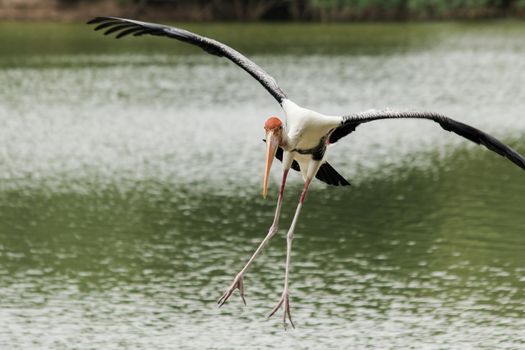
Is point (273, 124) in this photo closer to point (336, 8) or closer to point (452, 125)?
point (452, 125)

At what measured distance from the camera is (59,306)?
18.3 m

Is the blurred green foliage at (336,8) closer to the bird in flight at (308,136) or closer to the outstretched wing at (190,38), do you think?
the outstretched wing at (190,38)

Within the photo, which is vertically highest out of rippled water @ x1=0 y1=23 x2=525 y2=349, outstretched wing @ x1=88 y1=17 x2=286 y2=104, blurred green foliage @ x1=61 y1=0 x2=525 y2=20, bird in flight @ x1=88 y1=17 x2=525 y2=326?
blurred green foliage @ x1=61 y1=0 x2=525 y2=20

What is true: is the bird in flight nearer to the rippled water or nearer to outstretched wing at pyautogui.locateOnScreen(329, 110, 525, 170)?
outstretched wing at pyautogui.locateOnScreen(329, 110, 525, 170)

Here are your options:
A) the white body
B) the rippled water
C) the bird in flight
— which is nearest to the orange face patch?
the bird in flight

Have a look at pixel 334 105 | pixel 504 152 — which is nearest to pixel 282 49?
pixel 334 105

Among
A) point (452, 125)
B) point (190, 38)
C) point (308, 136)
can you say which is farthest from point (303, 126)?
point (190, 38)

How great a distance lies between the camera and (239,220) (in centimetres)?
2411

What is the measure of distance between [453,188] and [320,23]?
188 feet

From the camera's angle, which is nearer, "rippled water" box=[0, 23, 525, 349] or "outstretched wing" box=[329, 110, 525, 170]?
"outstretched wing" box=[329, 110, 525, 170]

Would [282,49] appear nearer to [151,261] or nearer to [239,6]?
[239,6]

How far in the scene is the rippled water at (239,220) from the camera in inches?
682

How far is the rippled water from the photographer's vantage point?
682 inches

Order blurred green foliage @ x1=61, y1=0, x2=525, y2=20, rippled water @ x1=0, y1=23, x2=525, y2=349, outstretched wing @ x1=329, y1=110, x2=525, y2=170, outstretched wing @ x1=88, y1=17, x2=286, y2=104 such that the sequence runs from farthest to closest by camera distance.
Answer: blurred green foliage @ x1=61, y1=0, x2=525, y2=20, rippled water @ x1=0, y1=23, x2=525, y2=349, outstretched wing @ x1=88, y1=17, x2=286, y2=104, outstretched wing @ x1=329, y1=110, x2=525, y2=170
